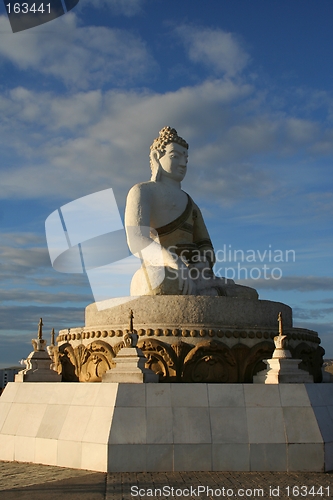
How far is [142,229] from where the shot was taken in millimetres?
10422

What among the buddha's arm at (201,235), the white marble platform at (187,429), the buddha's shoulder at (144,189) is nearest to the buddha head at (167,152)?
the buddha's shoulder at (144,189)

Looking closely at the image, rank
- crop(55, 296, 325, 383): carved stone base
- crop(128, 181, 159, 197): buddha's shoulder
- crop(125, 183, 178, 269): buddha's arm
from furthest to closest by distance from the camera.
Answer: crop(128, 181, 159, 197): buddha's shoulder < crop(125, 183, 178, 269): buddha's arm < crop(55, 296, 325, 383): carved stone base

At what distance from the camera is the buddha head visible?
11570mm

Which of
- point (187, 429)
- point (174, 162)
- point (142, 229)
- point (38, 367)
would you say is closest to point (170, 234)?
point (142, 229)

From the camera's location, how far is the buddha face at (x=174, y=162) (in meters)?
11.6

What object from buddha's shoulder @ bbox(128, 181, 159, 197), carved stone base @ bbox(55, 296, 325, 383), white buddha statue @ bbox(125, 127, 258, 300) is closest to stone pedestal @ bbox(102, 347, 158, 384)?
carved stone base @ bbox(55, 296, 325, 383)

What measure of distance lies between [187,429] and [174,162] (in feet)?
19.8

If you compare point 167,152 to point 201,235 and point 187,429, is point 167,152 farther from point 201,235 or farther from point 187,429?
point 187,429

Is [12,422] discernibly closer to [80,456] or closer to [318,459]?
[80,456]

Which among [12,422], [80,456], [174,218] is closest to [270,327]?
[174,218]

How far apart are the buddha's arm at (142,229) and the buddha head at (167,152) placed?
28.2 inches

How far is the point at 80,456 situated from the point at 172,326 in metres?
2.54

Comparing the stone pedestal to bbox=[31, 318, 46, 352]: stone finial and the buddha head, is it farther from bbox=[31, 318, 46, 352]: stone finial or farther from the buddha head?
the buddha head

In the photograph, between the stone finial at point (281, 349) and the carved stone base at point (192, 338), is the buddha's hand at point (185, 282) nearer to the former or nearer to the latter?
the carved stone base at point (192, 338)
